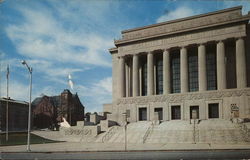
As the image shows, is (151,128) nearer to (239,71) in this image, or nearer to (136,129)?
(136,129)

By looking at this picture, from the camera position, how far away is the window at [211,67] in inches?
2290

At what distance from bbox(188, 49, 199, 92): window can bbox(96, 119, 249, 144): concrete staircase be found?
44.6 ft

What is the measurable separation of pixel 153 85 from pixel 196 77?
31.4 ft

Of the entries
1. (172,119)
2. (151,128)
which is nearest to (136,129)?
(151,128)

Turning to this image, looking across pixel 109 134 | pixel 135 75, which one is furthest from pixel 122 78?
pixel 109 134

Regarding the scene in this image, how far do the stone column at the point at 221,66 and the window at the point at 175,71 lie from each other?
9748 millimetres

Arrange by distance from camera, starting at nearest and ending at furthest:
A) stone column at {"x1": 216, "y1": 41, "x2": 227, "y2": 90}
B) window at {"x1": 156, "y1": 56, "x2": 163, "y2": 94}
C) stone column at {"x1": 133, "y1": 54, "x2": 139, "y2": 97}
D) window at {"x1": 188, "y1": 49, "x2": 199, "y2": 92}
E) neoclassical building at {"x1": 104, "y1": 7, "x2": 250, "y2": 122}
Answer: neoclassical building at {"x1": 104, "y1": 7, "x2": 250, "y2": 122} → stone column at {"x1": 216, "y1": 41, "x2": 227, "y2": 90} → window at {"x1": 188, "y1": 49, "x2": 199, "y2": 92} → stone column at {"x1": 133, "y1": 54, "x2": 139, "y2": 97} → window at {"x1": 156, "y1": 56, "x2": 163, "y2": 94}

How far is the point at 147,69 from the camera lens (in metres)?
63.9

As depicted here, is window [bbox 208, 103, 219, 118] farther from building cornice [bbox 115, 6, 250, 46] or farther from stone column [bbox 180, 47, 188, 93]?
building cornice [bbox 115, 6, 250, 46]

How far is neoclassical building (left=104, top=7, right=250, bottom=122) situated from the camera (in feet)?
173

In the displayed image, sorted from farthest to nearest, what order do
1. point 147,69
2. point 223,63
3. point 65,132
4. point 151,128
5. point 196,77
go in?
point 147,69, point 196,77, point 223,63, point 65,132, point 151,128

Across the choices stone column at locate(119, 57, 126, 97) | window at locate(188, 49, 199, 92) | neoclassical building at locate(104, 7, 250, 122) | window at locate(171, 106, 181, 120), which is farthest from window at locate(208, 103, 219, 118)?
stone column at locate(119, 57, 126, 97)

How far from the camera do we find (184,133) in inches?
1640

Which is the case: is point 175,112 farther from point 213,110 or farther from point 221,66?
point 221,66
